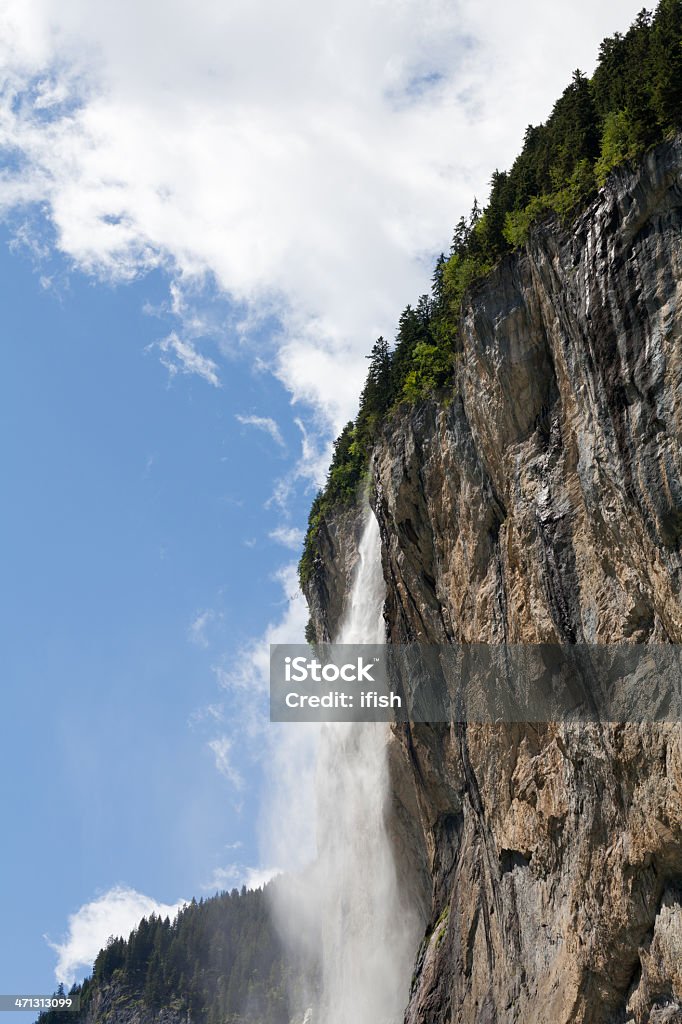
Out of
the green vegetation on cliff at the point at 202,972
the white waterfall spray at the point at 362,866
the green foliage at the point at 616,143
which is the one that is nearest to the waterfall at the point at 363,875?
the white waterfall spray at the point at 362,866

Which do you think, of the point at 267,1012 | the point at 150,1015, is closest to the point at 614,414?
the point at 267,1012

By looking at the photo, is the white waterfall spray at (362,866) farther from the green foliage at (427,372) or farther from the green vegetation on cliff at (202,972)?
the green vegetation on cliff at (202,972)

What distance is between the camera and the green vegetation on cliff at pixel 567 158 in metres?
19.4

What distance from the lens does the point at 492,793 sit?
26016 millimetres

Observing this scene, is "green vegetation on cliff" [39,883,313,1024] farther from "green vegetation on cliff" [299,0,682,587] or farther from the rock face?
"green vegetation on cliff" [299,0,682,587]

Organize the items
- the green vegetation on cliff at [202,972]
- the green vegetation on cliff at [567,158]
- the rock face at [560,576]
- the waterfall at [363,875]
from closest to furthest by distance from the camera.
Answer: the rock face at [560,576], the green vegetation on cliff at [567,158], the waterfall at [363,875], the green vegetation on cliff at [202,972]

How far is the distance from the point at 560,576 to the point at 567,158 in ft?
33.4

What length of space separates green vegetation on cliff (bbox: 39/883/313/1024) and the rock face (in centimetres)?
7627

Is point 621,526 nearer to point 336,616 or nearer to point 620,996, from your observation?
point 620,996

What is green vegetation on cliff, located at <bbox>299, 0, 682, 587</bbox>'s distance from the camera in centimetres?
1939

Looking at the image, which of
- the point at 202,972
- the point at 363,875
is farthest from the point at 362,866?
the point at 202,972

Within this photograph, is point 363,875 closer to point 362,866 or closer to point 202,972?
point 362,866

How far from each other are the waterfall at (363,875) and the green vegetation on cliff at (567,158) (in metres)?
10.6

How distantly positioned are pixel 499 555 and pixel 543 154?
1076 centimetres
